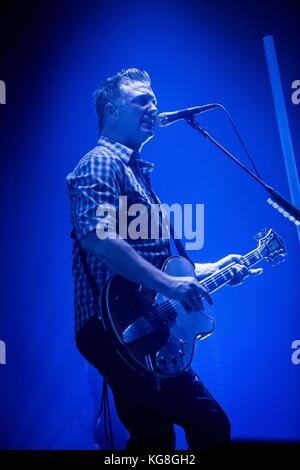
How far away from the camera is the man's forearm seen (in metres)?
1.55

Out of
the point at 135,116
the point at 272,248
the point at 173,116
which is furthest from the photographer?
the point at 272,248

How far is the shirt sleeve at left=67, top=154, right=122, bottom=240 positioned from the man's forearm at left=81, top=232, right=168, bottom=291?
5cm

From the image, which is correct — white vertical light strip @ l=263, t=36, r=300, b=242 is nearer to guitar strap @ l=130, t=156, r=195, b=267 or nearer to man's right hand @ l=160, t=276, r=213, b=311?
guitar strap @ l=130, t=156, r=195, b=267

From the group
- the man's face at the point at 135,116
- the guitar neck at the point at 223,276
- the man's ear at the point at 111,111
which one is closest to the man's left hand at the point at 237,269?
the guitar neck at the point at 223,276

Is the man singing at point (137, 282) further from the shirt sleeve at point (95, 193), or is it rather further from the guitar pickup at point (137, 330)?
the guitar pickup at point (137, 330)

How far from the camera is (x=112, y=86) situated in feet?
6.73

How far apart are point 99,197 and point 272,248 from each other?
2.86 feet

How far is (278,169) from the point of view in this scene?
7.53 feet

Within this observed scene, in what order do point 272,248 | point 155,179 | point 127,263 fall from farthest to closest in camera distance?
point 155,179 < point 272,248 < point 127,263

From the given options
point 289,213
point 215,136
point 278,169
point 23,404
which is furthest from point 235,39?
point 23,404

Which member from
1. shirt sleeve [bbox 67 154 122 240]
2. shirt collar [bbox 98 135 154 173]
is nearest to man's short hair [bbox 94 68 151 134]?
shirt collar [bbox 98 135 154 173]

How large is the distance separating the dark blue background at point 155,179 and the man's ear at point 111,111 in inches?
9.4

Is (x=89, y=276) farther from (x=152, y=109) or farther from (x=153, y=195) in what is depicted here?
(x=152, y=109)

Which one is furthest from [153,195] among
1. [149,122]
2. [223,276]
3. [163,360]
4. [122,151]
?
[163,360]
